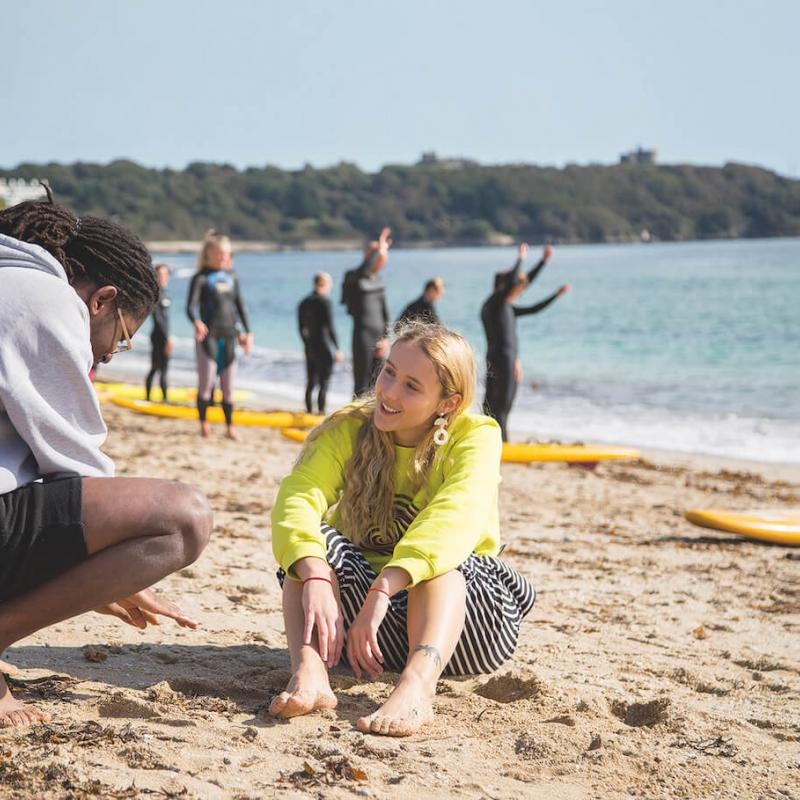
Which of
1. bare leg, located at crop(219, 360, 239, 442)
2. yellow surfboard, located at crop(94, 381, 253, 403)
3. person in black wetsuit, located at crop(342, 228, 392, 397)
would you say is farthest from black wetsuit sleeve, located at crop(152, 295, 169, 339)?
bare leg, located at crop(219, 360, 239, 442)

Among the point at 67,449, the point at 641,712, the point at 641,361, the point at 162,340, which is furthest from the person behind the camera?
the point at 641,361

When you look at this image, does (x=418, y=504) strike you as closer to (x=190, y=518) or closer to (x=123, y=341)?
(x=190, y=518)

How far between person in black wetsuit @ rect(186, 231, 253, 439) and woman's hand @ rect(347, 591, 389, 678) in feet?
23.0

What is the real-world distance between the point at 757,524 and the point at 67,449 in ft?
17.4

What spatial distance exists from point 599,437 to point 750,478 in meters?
3.00

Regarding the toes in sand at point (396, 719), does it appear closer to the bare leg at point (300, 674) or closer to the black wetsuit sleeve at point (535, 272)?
the bare leg at point (300, 674)

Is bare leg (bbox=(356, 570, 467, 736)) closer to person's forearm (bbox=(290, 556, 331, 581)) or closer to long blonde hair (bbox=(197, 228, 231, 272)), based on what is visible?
person's forearm (bbox=(290, 556, 331, 581))

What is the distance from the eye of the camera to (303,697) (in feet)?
10.2

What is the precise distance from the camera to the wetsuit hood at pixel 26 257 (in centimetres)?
267

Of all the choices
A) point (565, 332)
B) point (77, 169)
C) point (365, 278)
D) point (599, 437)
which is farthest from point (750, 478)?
point (77, 169)

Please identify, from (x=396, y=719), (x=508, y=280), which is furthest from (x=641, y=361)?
(x=396, y=719)

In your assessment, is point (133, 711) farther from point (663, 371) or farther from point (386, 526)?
point (663, 371)

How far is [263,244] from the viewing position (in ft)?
390

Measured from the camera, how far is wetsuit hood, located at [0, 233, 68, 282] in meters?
2.67
